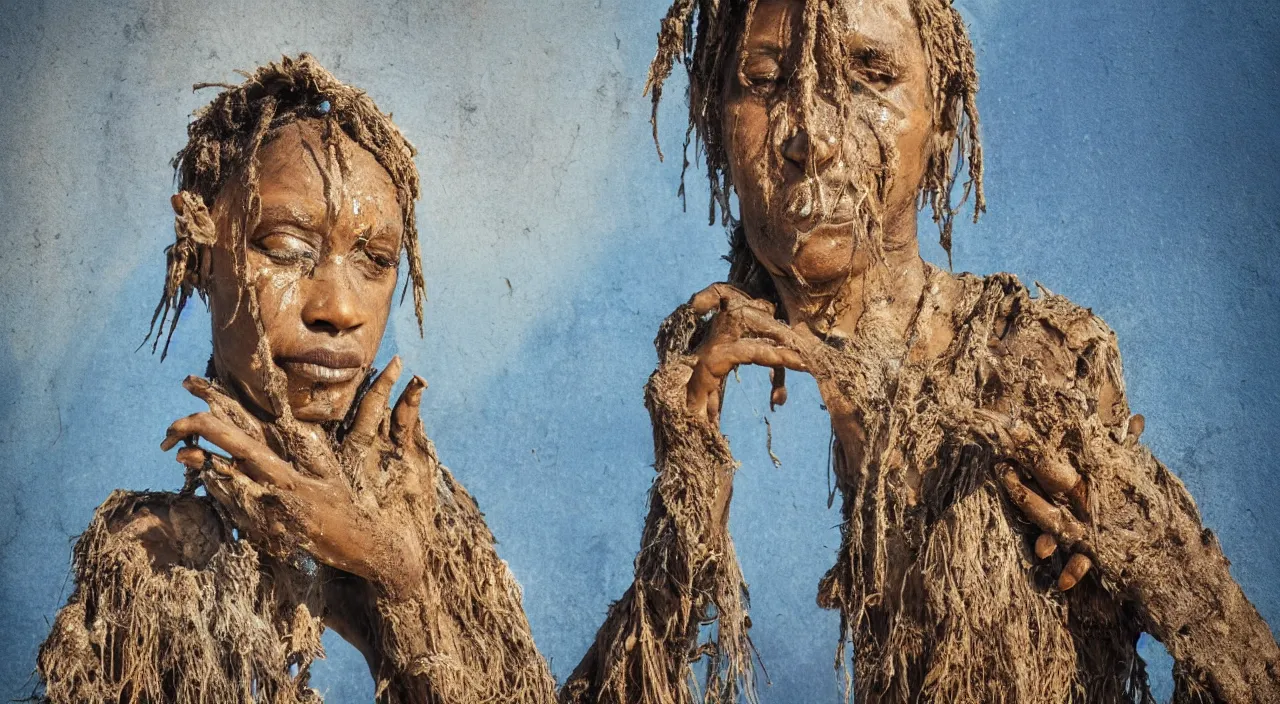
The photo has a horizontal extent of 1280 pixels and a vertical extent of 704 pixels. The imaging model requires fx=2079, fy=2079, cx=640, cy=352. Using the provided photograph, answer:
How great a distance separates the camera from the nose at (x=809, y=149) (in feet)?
7.99

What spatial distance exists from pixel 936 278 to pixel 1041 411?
26 cm

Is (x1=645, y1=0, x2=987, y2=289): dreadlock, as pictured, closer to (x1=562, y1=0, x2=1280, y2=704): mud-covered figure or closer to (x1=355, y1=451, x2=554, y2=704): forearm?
(x1=562, y1=0, x2=1280, y2=704): mud-covered figure

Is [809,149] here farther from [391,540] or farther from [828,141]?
[391,540]

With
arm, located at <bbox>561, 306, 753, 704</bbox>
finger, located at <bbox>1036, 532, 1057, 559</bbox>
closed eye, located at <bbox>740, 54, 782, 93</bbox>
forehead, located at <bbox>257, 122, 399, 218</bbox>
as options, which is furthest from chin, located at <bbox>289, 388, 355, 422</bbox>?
finger, located at <bbox>1036, 532, 1057, 559</bbox>

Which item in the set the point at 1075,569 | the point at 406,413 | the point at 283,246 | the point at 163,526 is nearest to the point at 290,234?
the point at 283,246

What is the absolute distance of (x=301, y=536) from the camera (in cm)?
234

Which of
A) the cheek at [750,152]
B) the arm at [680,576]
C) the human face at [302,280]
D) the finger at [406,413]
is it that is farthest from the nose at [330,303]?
the cheek at [750,152]

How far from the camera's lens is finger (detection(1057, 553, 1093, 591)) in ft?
7.82

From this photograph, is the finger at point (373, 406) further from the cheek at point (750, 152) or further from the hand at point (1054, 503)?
the hand at point (1054, 503)

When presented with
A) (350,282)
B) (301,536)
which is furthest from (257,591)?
(350,282)

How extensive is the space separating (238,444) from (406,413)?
0.27 metres

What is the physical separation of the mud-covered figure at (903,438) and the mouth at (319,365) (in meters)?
0.38

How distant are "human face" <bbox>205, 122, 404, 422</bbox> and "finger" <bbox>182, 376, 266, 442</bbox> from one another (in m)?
0.03

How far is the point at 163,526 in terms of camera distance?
7.83 ft
